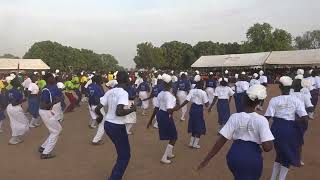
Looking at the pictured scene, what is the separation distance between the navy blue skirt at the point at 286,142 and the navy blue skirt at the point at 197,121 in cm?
368

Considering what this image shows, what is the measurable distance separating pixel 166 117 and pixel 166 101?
→ 0.33m

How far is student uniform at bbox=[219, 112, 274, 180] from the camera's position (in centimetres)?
461

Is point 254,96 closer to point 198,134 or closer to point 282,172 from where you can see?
point 282,172

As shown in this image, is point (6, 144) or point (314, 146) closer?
point (314, 146)

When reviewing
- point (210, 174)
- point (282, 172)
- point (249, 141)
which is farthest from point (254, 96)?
point (210, 174)

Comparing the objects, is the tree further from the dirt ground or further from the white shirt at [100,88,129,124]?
the white shirt at [100,88,129,124]

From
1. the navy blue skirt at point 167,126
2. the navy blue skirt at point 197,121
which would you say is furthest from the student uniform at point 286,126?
the navy blue skirt at point 197,121

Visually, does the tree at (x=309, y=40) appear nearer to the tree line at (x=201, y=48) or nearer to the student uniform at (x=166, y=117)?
the tree line at (x=201, y=48)

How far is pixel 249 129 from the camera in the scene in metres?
4.68

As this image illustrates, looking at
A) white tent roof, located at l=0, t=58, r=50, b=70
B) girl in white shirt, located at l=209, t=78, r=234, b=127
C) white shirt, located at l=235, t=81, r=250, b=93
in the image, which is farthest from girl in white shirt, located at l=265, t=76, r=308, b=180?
white tent roof, located at l=0, t=58, r=50, b=70

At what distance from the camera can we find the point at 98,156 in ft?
32.0

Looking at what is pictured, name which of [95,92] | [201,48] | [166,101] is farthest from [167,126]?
[201,48]

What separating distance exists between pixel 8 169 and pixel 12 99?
100 inches

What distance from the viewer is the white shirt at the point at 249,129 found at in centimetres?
461
